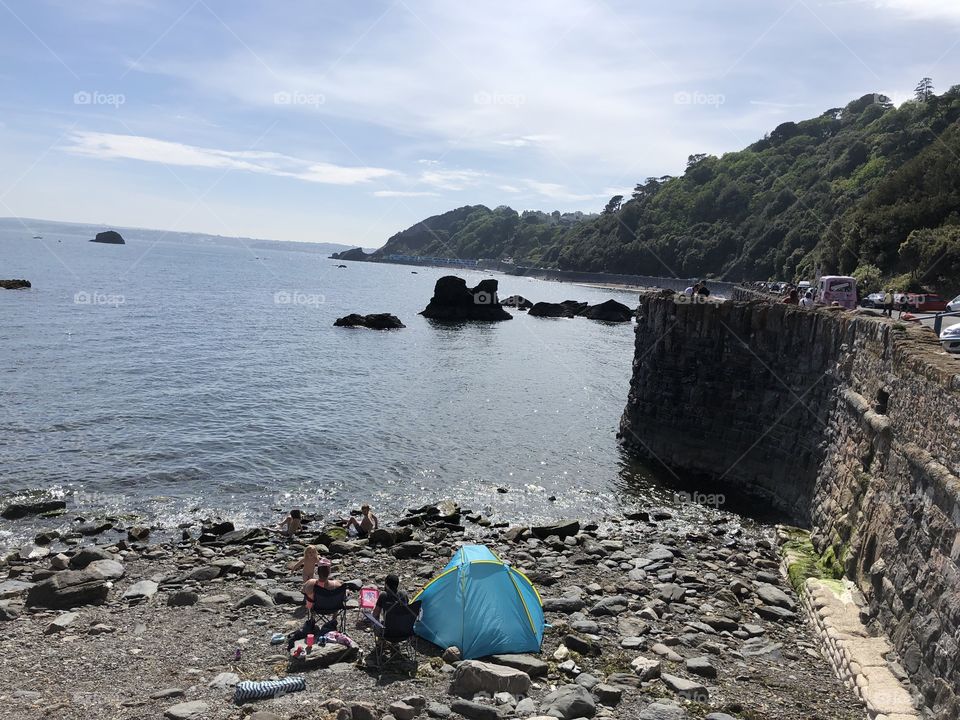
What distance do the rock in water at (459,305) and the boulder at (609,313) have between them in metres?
13.3

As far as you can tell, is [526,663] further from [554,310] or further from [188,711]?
[554,310]

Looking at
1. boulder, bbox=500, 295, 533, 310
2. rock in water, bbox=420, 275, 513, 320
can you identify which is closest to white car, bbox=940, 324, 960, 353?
rock in water, bbox=420, 275, 513, 320

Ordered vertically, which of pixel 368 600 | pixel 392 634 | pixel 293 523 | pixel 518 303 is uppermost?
pixel 518 303

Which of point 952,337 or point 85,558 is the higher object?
point 952,337

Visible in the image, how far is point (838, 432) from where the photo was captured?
18.1 m

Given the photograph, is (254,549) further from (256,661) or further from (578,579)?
(578,579)

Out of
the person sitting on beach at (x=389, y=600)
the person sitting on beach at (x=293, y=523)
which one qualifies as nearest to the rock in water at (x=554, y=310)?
the person sitting on beach at (x=293, y=523)

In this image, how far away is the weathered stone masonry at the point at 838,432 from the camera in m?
10.7

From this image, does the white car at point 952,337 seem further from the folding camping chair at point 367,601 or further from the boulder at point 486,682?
the folding camping chair at point 367,601

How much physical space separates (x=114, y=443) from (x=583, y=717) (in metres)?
24.4

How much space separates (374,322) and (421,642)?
215 ft

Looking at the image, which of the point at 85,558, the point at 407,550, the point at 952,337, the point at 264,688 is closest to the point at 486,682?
the point at 264,688

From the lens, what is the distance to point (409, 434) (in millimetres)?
31922

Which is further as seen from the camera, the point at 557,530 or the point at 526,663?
the point at 557,530
